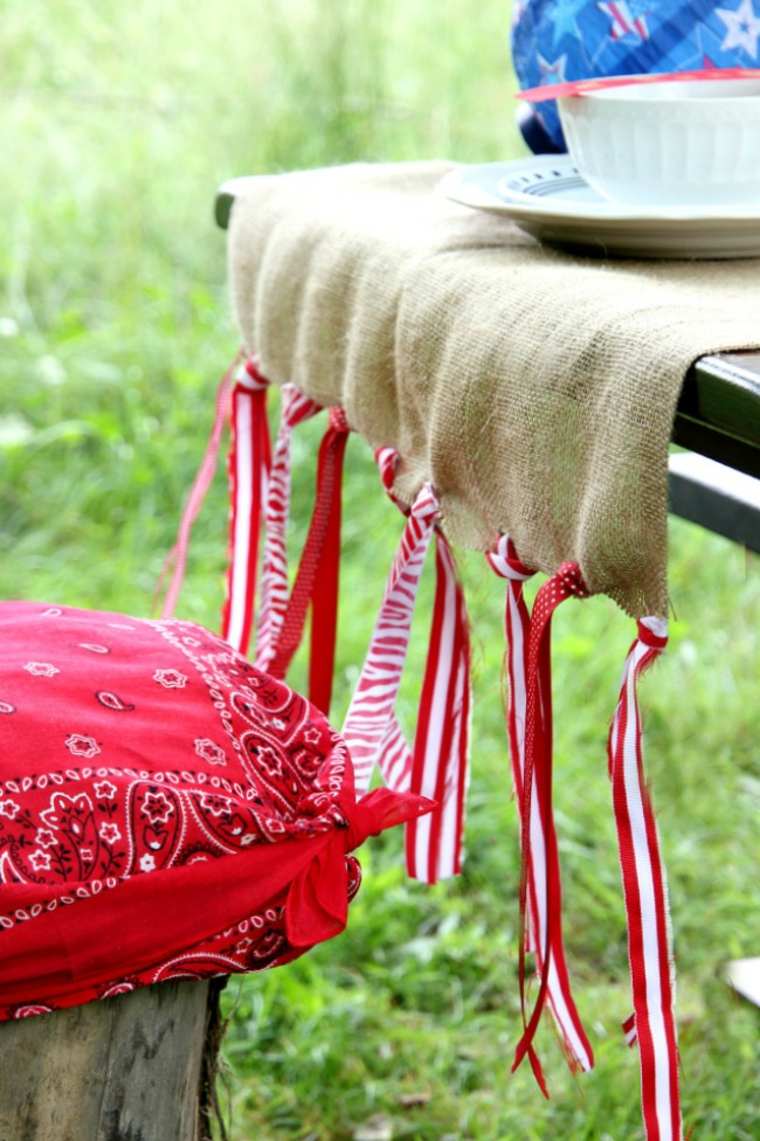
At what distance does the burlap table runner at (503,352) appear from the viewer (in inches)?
29.4

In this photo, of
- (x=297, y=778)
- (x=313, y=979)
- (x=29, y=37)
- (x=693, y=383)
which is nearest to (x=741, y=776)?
(x=313, y=979)

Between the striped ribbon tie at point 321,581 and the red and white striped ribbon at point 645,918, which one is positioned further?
the striped ribbon tie at point 321,581

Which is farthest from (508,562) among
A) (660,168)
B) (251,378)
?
(251,378)

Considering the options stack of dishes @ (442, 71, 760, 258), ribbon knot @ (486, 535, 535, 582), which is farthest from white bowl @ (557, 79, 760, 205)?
ribbon knot @ (486, 535, 535, 582)

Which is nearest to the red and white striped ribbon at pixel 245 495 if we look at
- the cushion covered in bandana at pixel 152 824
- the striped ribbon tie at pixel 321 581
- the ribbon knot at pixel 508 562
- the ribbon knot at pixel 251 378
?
the ribbon knot at pixel 251 378

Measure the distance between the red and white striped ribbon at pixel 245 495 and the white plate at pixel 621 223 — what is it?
16.1 inches

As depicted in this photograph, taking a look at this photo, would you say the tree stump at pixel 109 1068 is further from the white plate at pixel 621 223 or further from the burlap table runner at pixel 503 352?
the white plate at pixel 621 223

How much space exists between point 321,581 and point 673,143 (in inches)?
19.7

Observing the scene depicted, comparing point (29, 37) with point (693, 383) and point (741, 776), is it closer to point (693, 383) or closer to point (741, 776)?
point (741, 776)

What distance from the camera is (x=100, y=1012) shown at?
0.90 meters

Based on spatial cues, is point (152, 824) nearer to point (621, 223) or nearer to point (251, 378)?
point (621, 223)

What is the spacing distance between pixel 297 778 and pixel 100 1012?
17cm

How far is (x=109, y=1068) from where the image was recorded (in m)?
A: 0.92

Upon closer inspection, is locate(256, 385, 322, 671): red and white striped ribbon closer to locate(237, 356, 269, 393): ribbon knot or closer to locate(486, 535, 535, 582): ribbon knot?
locate(237, 356, 269, 393): ribbon knot
